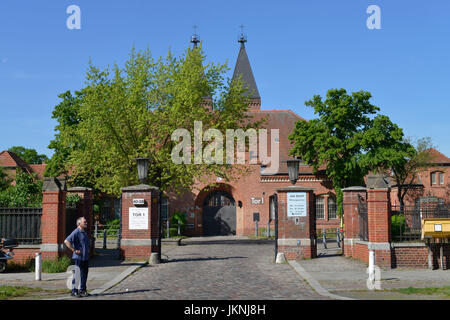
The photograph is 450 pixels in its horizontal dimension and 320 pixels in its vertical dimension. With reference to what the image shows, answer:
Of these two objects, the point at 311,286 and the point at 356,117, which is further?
the point at 356,117

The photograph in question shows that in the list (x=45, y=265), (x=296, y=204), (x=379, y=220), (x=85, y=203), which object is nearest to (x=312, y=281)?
(x=379, y=220)

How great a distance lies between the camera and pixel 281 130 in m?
42.9

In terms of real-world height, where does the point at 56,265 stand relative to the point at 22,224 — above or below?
below

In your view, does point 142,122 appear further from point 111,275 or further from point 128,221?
point 111,275

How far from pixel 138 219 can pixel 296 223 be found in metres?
5.73

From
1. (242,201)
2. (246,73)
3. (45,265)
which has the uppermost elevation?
(246,73)

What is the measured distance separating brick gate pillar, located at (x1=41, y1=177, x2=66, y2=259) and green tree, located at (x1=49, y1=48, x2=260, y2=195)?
27.3 ft

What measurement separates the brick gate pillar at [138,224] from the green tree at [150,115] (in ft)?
20.9

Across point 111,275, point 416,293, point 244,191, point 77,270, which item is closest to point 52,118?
point 244,191

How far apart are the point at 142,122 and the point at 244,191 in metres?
16.8

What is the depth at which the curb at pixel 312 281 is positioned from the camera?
32.0 ft

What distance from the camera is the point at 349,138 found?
35844 mm

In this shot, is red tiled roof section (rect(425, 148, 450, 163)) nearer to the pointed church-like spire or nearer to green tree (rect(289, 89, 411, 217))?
green tree (rect(289, 89, 411, 217))

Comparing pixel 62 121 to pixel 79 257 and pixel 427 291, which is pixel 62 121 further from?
pixel 427 291
